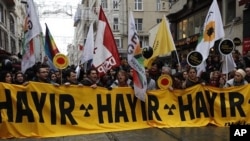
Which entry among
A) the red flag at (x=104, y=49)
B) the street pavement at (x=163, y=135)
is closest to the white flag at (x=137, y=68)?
the street pavement at (x=163, y=135)

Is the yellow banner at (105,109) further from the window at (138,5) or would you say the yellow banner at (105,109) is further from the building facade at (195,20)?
the window at (138,5)

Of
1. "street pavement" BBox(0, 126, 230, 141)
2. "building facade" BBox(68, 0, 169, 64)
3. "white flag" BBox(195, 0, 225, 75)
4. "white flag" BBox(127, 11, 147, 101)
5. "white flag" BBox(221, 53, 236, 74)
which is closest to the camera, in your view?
"street pavement" BBox(0, 126, 230, 141)

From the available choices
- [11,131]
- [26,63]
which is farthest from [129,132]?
[26,63]

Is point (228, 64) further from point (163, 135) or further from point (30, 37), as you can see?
point (30, 37)

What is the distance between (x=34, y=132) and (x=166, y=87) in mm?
3284

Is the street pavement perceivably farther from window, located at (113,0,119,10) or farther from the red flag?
window, located at (113,0,119,10)

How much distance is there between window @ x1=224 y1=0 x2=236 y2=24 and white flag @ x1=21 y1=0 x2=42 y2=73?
13205 millimetres

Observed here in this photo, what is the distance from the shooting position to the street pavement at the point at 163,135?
795 cm

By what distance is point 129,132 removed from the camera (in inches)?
340

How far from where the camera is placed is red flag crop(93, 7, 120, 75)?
10469 millimetres

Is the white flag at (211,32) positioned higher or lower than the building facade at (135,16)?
lower

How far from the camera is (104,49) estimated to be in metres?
10.5

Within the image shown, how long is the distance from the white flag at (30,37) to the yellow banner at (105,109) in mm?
Answer: 1816

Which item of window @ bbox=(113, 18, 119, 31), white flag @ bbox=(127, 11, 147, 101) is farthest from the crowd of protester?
window @ bbox=(113, 18, 119, 31)
